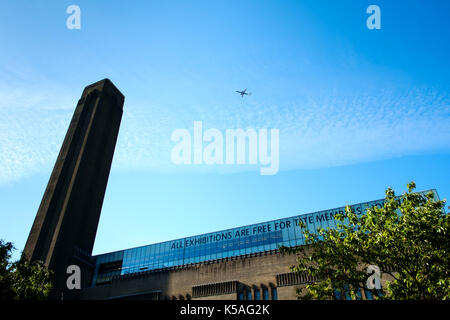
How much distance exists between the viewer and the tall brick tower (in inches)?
2413

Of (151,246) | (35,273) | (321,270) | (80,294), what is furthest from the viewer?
(151,246)

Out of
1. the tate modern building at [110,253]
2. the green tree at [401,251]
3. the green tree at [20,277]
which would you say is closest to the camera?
the green tree at [401,251]

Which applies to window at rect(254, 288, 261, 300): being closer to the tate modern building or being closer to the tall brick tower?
the tate modern building

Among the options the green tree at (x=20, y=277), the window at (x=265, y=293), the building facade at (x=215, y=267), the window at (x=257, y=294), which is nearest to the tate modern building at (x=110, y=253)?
the building facade at (x=215, y=267)

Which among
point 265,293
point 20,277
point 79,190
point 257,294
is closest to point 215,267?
point 257,294

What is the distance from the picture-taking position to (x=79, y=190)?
226 feet

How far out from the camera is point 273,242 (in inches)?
2422

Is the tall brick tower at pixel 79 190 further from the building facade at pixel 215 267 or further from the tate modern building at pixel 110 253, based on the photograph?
the building facade at pixel 215 267

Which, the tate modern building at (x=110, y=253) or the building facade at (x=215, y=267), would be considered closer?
the building facade at (x=215, y=267)

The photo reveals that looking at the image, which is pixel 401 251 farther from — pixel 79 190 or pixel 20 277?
pixel 79 190

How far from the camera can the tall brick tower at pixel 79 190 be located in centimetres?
6128

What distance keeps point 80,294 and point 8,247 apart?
114 ft
